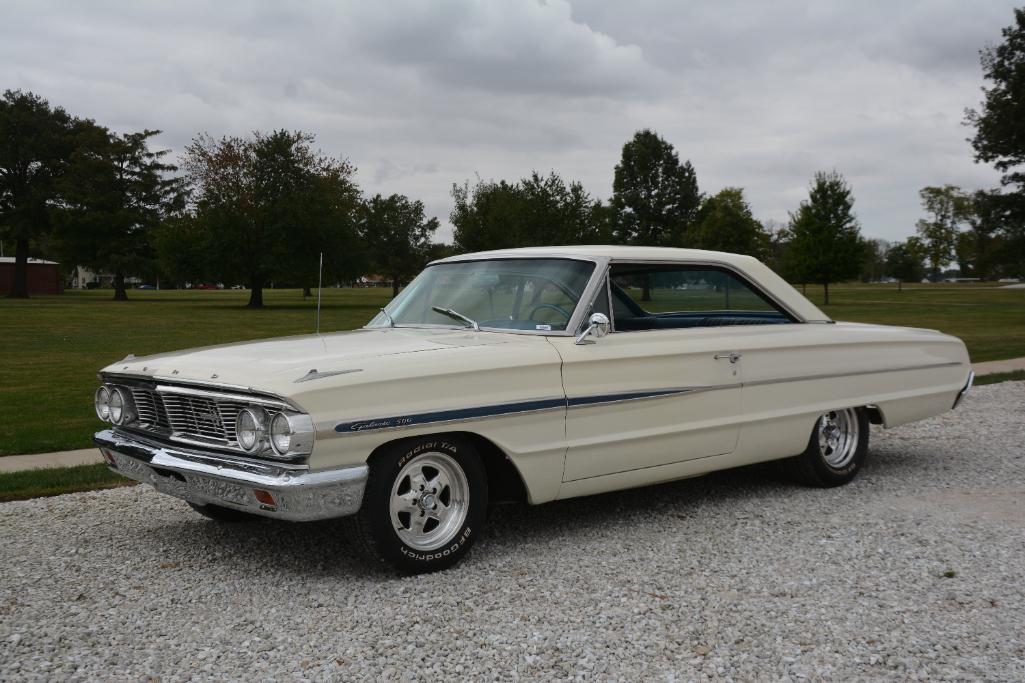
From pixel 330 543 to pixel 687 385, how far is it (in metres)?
2.09

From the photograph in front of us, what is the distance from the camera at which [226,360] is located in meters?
4.41

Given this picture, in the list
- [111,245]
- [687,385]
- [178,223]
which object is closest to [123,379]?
[687,385]

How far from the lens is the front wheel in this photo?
6012 millimetres

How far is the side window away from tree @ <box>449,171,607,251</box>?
36.2m

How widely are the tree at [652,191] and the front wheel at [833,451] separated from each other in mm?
61411

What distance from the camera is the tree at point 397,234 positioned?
73188 mm

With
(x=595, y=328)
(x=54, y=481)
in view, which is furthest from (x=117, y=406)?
(x=595, y=328)

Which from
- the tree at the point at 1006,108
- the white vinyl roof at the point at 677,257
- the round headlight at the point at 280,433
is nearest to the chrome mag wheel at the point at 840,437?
the white vinyl roof at the point at 677,257

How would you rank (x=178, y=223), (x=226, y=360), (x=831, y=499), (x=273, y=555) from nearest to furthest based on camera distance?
(x=226, y=360) < (x=273, y=555) < (x=831, y=499) < (x=178, y=223)

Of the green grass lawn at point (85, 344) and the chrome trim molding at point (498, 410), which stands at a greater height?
the chrome trim molding at point (498, 410)

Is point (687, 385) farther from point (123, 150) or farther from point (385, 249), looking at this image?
point (385, 249)

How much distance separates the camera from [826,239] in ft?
162

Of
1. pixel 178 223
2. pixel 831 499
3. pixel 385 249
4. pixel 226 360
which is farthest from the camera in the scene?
pixel 385 249

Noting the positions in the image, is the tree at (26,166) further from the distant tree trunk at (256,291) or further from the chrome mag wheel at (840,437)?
the chrome mag wheel at (840,437)
